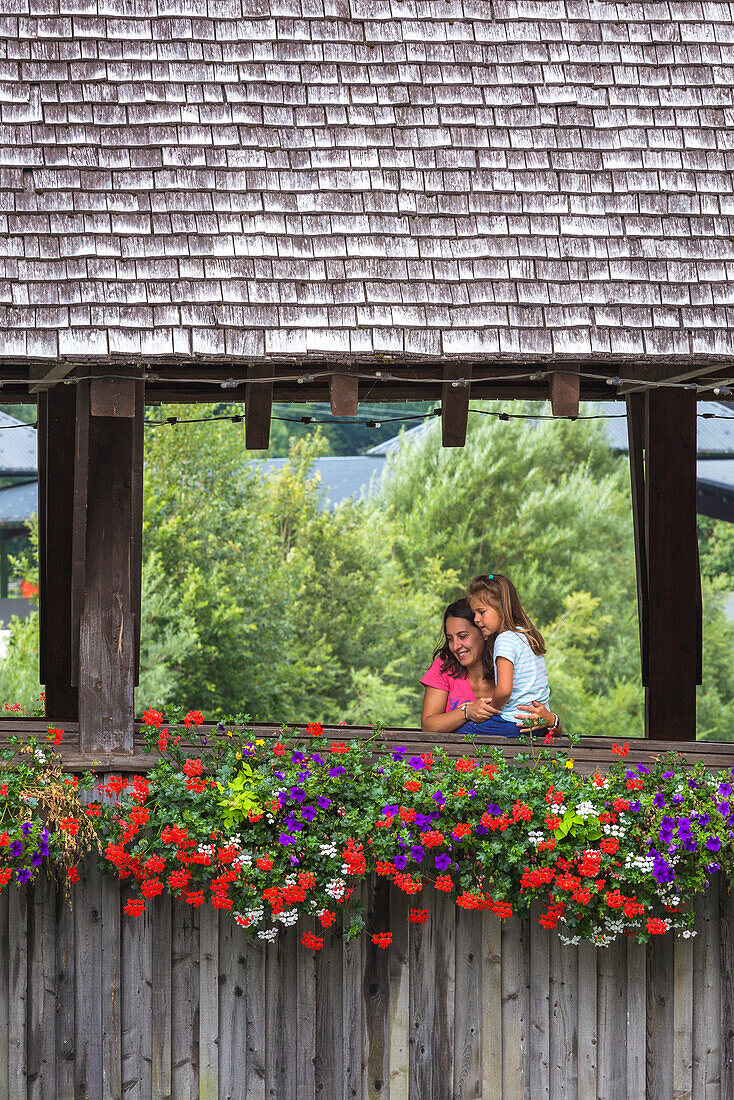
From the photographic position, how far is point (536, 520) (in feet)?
69.4

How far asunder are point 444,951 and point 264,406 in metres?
2.53

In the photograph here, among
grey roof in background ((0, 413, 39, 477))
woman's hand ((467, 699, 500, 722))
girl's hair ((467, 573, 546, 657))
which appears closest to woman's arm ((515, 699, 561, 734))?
woman's hand ((467, 699, 500, 722))

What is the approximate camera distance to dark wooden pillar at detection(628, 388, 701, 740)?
5781mm

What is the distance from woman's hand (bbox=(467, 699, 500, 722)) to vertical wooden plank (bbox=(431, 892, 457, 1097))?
765 mm

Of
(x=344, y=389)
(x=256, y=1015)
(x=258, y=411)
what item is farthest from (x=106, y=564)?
(x=256, y=1015)

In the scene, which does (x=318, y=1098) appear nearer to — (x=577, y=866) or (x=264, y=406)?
(x=577, y=866)

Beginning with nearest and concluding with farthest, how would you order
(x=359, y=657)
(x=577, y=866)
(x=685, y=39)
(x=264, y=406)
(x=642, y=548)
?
(x=577, y=866)
(x=685, y=39)
(x=264, y=406)
(x=642, y=548)
(x=359, y=657)

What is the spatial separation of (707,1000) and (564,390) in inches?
93.5

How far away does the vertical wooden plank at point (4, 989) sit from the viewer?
4.20 meters

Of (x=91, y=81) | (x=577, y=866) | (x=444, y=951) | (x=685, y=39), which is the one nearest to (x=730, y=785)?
(x=577, y=866)

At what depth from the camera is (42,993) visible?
4.23 m

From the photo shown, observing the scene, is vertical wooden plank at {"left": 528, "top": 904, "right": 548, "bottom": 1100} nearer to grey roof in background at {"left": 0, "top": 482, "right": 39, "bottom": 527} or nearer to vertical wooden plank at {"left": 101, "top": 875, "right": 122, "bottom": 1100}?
vertical wooden plank at {"left": 101, "top": 875, "right": 122, "bottom": 1100}

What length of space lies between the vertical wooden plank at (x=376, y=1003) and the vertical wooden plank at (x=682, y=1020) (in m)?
1.08

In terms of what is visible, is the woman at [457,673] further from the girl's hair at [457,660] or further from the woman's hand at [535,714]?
the woman's hand at [535,714]
